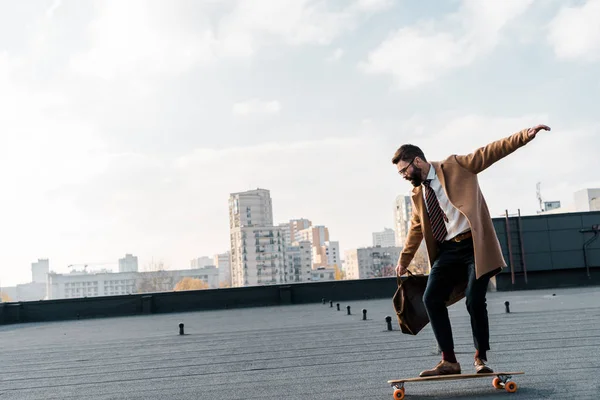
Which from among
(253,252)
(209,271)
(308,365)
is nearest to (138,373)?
(308,365)

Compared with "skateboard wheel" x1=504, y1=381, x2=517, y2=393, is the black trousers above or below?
above

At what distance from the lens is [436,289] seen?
5.72 metres

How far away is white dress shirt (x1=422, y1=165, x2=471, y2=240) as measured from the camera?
560 cm

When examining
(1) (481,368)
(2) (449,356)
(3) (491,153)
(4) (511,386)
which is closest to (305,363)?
(2) (449,356)

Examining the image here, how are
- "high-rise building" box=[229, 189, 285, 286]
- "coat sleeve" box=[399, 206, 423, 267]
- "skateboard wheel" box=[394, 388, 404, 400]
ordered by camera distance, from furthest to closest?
1. "high-rise building" box=[229, 189, 285, 286]
2. "coat sleeve" box=[399, 206, 423, 267]
3. "skateboard wheel" box=[394, 388, 404, 400]

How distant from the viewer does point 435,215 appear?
576 cm

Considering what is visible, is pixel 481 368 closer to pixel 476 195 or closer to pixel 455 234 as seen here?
pixel 455 234

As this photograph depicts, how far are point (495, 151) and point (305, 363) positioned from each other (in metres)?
3.67

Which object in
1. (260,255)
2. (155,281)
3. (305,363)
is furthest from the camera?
(260,255)

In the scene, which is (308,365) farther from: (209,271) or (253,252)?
(209,271)

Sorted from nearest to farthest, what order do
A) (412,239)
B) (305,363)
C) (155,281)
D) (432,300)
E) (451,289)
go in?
(432,300), (451,289), (412,239), (305,363), (155,281)

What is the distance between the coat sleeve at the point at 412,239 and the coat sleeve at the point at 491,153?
695 millimetres

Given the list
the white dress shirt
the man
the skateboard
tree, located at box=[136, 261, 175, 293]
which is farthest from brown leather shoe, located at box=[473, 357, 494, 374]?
tree, located at box=[136, 261, 175, 293]

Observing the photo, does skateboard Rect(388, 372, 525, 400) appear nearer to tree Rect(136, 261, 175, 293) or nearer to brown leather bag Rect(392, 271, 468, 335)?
brown leather bag Rect(392, 271, 468, 335)
